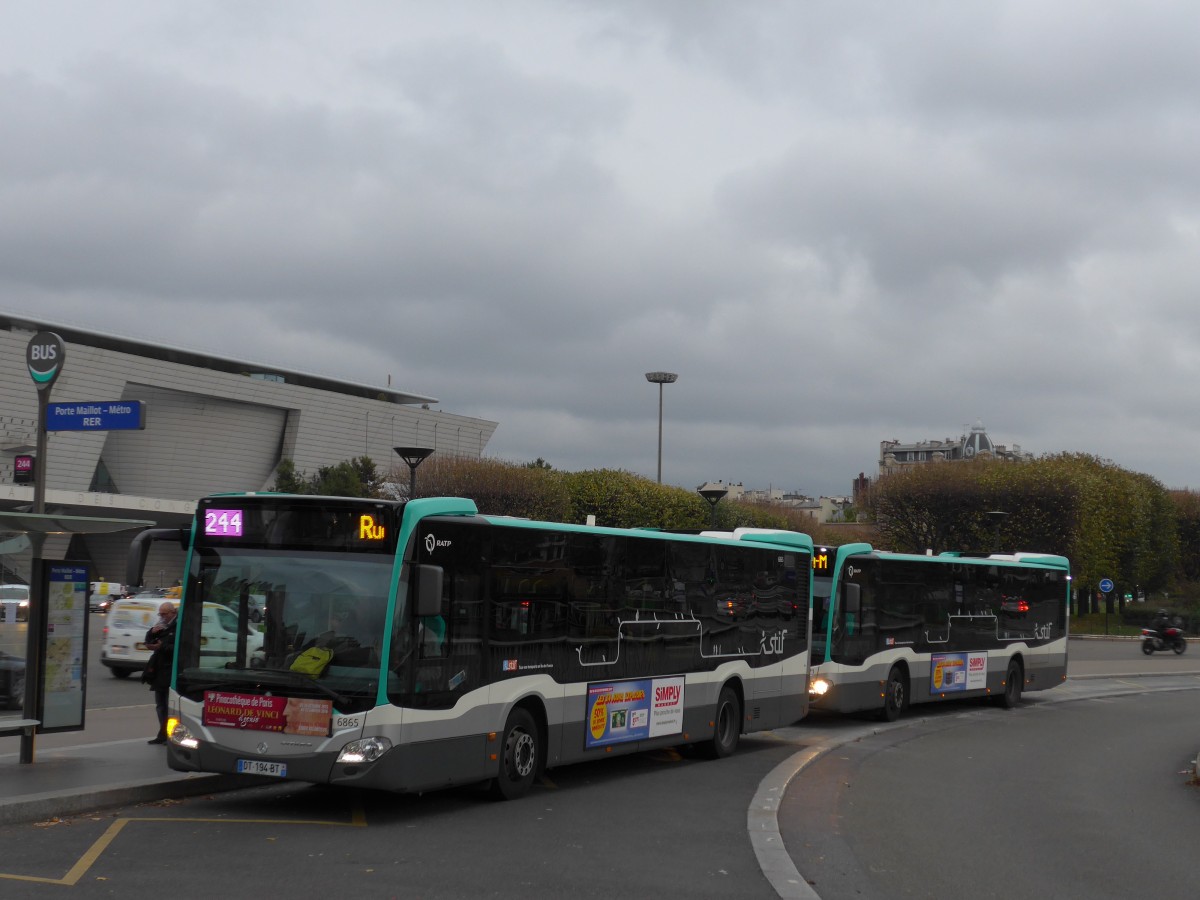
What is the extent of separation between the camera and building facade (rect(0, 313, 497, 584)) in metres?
75.4

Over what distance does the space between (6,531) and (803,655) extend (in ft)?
34.0

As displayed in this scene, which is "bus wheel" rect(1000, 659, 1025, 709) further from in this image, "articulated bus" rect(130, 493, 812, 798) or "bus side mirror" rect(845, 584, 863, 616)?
"articulated bus" rect(130, 493, 812, 798)

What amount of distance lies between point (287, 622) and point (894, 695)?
13602 millimetres

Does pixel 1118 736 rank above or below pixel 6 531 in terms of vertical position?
below

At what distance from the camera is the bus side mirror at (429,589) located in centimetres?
1027

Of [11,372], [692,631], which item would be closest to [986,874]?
[692,631]

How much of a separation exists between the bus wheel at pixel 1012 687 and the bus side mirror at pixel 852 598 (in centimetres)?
655

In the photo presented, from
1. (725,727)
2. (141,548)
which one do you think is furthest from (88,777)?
(725,727)

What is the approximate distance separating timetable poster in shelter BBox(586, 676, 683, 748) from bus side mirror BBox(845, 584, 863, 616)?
6.17m

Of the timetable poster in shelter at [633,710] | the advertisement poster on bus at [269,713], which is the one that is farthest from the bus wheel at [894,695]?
the advertisement poster on bus at [269,713]

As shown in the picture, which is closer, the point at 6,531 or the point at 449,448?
the point at 6,531

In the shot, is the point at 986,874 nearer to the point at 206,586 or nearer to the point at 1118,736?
the point at 206,586

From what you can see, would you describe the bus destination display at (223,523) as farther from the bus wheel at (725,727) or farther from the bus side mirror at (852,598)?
the bus side mirror at (852,598)

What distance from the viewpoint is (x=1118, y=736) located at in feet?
67.7
